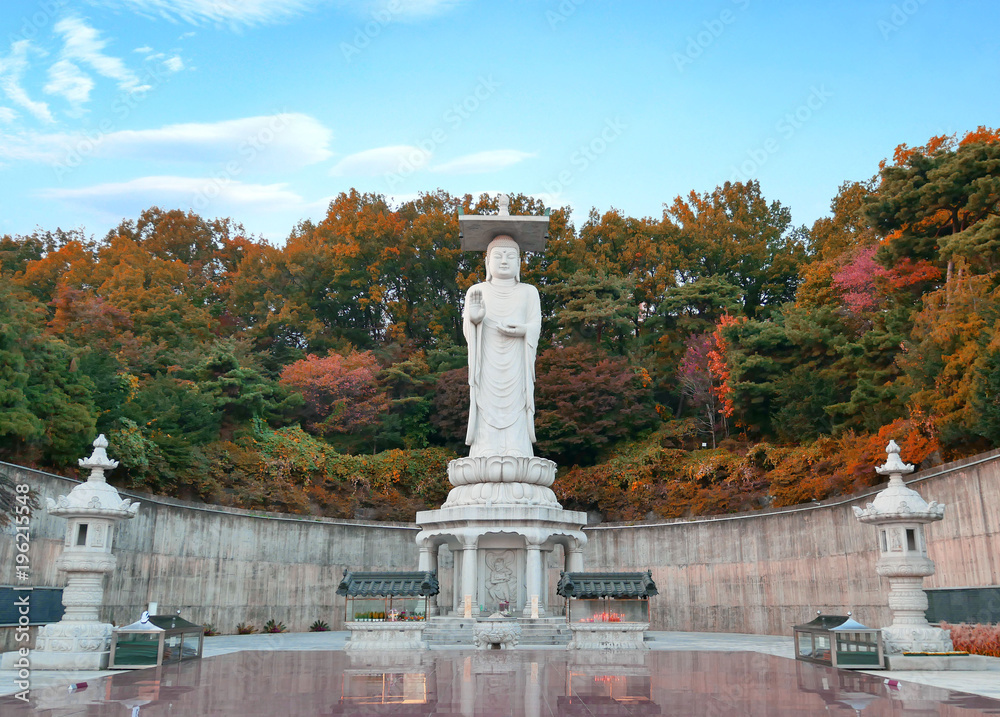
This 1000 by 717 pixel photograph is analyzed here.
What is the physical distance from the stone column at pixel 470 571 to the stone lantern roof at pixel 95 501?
6.91 metres

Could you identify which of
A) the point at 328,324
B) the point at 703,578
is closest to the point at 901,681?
the point at 703,578

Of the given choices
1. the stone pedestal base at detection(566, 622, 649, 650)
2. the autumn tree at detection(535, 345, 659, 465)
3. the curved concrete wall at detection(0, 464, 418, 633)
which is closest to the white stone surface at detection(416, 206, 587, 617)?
the stone pedestal base at detection(566, 622, 649, 650)

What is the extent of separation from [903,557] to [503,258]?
11522 mm

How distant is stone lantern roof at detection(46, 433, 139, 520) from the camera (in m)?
13.3

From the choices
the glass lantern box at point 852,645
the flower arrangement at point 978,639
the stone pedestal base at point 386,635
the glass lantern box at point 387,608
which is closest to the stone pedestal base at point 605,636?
the stone pedestal base at point 386,635

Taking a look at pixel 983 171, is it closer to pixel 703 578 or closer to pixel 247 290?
pixel 703 578

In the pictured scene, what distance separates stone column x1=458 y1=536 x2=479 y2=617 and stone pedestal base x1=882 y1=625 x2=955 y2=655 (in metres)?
8.12

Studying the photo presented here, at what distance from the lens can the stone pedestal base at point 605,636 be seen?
15.5 m

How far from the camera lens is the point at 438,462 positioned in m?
29.3

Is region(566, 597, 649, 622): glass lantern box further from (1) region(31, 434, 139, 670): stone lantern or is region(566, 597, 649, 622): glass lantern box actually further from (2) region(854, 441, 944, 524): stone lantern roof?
(1) region(31, 434, 139, 670): stone lantern

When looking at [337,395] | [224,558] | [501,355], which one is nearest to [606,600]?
[501,355]

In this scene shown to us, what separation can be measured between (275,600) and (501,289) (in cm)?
1055

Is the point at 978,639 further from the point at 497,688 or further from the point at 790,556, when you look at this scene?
the point at 497,688

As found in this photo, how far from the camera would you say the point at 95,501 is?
13.4 meters
